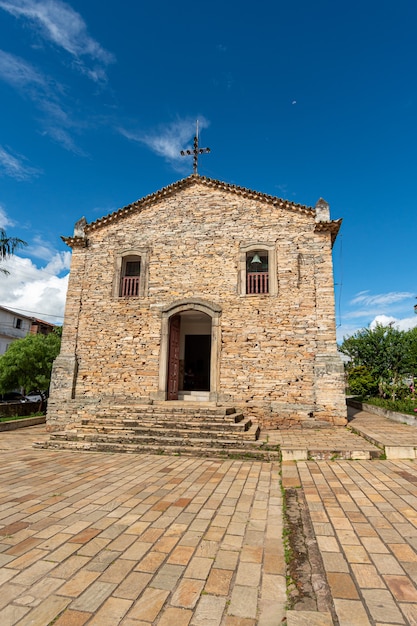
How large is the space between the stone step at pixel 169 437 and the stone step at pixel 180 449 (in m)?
0.12

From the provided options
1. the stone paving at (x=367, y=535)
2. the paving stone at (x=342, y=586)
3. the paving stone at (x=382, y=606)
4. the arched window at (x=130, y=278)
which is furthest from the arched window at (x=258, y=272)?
the paving stone at (x=382, y=606)

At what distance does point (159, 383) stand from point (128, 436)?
3011 millimetres

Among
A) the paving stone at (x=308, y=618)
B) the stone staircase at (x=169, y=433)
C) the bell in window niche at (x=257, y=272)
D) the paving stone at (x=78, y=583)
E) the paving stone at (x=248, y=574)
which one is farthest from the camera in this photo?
the bell in window niche at (x=257, y=272)

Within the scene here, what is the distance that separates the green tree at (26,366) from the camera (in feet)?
51.5

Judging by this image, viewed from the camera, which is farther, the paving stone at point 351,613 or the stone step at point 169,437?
the stone step at point 169,437

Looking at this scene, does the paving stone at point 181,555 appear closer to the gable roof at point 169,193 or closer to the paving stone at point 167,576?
the paving stone at point 167,576

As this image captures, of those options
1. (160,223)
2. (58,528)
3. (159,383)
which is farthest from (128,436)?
(160,223)

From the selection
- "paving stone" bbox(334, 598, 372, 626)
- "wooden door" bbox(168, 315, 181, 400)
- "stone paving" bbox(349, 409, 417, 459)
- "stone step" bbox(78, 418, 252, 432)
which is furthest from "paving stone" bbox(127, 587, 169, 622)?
"wooden door" bbox(168, 315, 181, 400)

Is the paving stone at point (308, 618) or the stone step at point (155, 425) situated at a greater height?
the stone step at point (155, 425)

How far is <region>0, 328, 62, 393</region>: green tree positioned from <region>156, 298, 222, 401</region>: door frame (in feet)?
25.4

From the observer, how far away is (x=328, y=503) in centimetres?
430

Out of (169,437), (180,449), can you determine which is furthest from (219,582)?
(169,437)

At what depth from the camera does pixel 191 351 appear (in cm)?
1592

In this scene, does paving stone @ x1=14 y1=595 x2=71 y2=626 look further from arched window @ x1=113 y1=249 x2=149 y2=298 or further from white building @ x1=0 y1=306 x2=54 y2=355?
white building @ x1=0 y1=306 x2=54 y2=355
